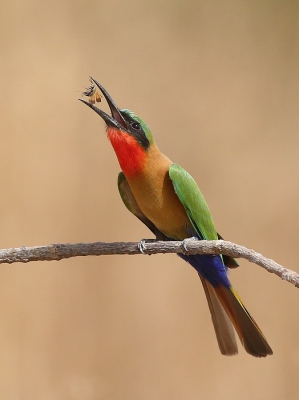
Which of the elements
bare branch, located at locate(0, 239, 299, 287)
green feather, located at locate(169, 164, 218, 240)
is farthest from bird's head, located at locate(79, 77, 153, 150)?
bare branch, located at locate(0, 239, 299, 287)

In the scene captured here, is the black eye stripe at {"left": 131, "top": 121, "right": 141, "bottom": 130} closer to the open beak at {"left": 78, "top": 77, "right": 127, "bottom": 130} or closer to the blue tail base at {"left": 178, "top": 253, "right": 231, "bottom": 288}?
the open beak at {"left": 78, "top": 77, "right": 127, "bottom": 130}

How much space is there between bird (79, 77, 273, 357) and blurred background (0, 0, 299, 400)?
0.65 metres

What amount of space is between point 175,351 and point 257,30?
1749 millimetres

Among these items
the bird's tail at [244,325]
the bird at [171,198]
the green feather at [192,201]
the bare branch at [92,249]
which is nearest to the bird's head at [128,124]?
the bird at [171,198]

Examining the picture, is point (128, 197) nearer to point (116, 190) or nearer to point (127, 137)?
point (127, 137)

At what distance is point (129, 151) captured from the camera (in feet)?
4.81

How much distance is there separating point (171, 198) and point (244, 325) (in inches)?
20.1

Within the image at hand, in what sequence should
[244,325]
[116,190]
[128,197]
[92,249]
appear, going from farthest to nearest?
[116,190] < [128,197] < [244,325] < [92,249]

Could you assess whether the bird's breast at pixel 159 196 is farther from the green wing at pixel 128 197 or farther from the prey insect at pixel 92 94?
the prey insect at pixel 92 94

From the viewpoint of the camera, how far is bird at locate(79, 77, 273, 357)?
1.45 m

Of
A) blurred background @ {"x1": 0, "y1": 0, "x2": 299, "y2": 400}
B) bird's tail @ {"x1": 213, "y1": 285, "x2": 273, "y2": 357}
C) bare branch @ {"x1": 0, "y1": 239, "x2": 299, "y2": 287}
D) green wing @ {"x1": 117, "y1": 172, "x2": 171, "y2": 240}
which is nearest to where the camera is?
bare branch @ {"x1": 0, "y1": 239, "x2": 299, "y2": 287}

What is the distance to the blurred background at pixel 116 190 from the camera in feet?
6.73

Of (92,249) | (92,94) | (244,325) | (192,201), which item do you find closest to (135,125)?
(92,94)

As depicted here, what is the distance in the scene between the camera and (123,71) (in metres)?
2.21
